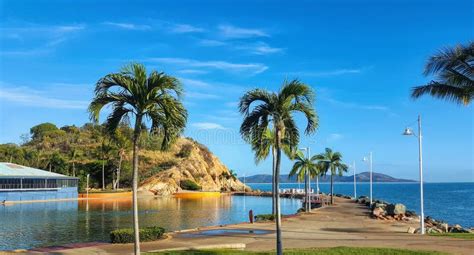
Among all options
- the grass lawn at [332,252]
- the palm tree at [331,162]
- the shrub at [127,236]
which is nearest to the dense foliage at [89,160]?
the palm tree at [331,162]

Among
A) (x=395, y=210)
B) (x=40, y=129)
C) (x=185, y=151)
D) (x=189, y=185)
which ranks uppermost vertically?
(x=40, y=129)

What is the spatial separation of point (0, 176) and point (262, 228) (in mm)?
54216

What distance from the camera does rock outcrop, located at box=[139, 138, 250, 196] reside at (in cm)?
10995

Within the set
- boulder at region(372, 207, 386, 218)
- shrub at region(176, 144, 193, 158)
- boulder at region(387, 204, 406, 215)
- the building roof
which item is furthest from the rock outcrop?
boulder at region(387, 204, 406, 215)

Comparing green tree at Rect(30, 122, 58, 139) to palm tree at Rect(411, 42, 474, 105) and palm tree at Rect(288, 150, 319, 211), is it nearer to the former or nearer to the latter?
palm tree at Rect(288, 150, 319, 211)

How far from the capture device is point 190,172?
127500 millimetres

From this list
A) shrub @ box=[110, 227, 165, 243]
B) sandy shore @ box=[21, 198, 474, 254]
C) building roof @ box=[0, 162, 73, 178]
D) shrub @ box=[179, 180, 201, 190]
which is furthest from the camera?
shrub @ box=[179, 180, 201, 190]

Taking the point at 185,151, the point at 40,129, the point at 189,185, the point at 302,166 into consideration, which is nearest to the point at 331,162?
the point at 302,166

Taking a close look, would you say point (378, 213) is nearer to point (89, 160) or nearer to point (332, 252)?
point (332, 252)

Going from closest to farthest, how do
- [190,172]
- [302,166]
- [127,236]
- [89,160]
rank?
[127,236]
[302,166]
[89,160]
[190,172]

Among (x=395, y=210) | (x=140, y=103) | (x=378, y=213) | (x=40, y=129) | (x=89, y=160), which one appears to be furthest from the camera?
(x=40, y=129)

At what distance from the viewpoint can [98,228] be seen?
113 ft

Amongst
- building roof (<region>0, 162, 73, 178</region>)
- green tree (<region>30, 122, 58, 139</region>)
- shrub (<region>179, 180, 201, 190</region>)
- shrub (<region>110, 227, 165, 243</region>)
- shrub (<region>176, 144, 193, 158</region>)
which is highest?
green tree (<region>30, 122, 58, 139</region>)

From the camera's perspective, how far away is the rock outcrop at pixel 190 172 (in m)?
110
